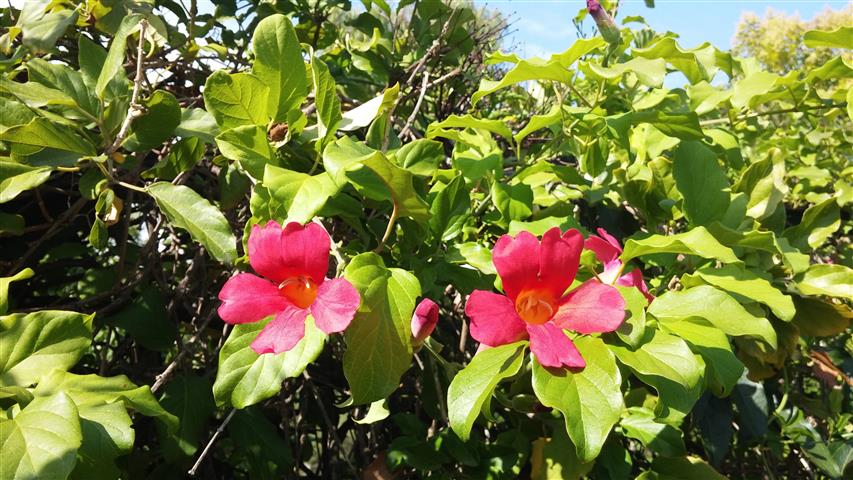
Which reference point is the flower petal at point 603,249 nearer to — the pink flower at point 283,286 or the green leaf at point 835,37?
the pink flower at point 283,286

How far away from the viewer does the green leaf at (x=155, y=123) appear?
3.26ft

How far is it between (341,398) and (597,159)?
898 mm

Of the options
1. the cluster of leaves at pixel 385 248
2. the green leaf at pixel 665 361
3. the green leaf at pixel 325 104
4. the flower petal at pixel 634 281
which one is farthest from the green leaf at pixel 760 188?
the green leaf at pixel 325 104

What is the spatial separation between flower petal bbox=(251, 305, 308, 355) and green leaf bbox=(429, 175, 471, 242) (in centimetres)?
32

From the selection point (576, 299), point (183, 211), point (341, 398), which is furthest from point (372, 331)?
point (341, 398)

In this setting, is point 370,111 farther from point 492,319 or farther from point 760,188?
point 760,188

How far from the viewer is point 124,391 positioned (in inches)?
31.2

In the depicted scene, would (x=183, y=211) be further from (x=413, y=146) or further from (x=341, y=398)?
(x=341, y=398)

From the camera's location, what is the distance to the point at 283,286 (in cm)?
78

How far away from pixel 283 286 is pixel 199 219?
220 millimetres

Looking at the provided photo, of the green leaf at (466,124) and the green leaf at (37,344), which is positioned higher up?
the green leaf at (466,124)

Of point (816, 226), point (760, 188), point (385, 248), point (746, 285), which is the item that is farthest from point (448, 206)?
point (816, 226)

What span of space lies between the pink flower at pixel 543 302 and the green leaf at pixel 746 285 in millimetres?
304

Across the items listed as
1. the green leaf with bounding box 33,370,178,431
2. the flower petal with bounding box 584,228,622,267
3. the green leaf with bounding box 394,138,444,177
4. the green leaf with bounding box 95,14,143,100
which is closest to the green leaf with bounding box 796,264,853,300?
the flower petal with bounding box 584,228,622,267
